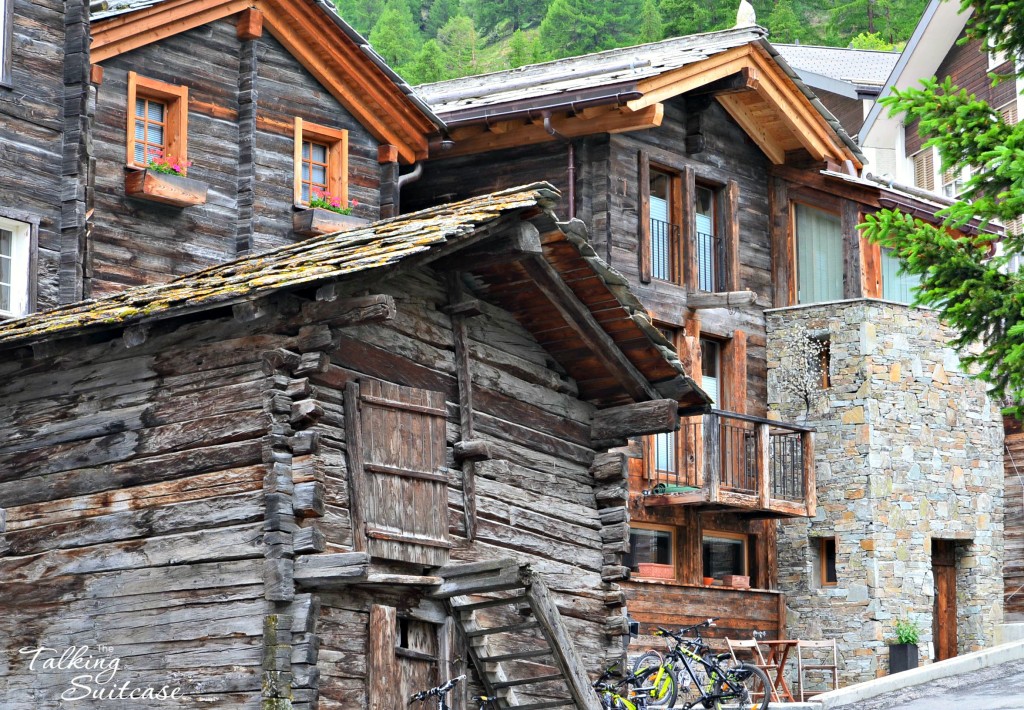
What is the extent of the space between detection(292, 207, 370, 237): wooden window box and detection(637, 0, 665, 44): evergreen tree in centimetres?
3134

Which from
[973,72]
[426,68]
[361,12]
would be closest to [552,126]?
[973,72]

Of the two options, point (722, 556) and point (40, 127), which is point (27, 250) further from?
point (722, 556)

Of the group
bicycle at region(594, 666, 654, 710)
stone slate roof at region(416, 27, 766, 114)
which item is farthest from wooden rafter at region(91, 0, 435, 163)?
bicycle at region(594, 666, 654, 710)

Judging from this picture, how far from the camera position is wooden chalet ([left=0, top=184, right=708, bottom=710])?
44.3 feet

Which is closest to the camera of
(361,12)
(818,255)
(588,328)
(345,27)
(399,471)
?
(399,471)

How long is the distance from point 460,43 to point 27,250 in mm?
53887

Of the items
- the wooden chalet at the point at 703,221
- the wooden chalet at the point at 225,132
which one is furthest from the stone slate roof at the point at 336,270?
the wooden chalet at the point at 703,221

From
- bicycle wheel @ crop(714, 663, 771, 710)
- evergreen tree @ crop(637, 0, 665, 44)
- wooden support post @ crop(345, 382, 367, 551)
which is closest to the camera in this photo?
wooden support post @ crop(345, 382, 367, 551)

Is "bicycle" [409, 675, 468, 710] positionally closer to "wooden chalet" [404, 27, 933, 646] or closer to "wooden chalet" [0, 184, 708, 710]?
"wooden chalet" [0, 184, 708, 710]

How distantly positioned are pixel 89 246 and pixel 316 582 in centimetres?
795

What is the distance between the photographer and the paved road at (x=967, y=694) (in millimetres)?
19531

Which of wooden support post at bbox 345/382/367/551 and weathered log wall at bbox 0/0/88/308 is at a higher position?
weathered log wall at bbox 0/0/88/308

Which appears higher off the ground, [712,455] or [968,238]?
[968,238]

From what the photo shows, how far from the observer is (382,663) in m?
14.2
